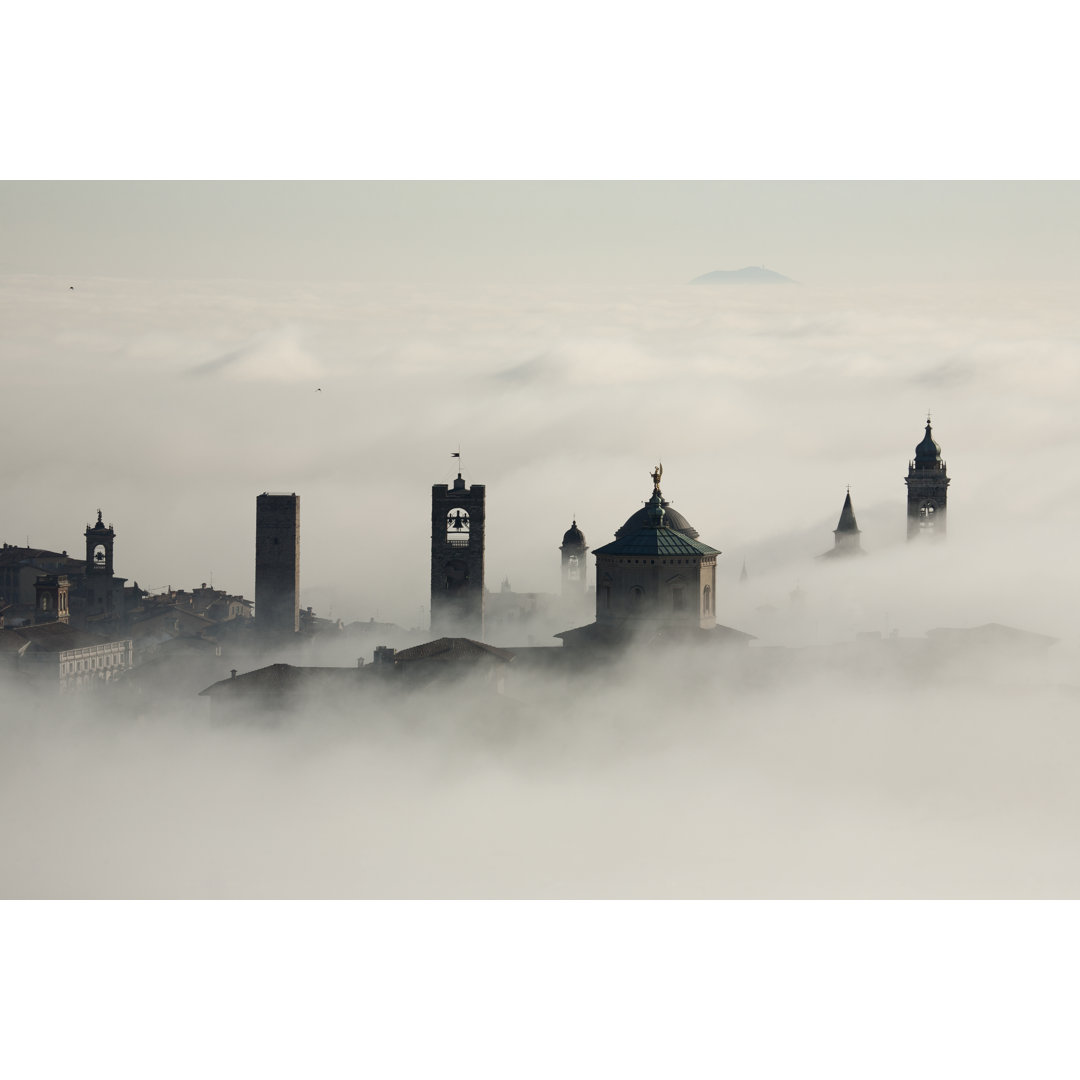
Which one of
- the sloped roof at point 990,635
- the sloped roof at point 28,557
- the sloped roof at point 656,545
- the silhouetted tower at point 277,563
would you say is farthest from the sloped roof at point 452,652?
the sloped roof at point 28,557

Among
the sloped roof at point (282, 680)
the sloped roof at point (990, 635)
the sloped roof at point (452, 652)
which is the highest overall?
the sloped roof at point (990, 635)

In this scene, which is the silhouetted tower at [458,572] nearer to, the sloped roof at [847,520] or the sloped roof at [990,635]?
the sloped roof at [847,520]

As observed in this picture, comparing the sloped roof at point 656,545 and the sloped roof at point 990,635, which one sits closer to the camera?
the sloped roof at point 990,635

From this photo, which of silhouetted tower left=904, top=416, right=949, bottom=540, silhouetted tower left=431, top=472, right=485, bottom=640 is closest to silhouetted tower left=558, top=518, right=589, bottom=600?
silhouetted tower left=431, top=472, right=485, bottom=640

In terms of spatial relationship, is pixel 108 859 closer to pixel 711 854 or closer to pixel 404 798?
pixel 404 798

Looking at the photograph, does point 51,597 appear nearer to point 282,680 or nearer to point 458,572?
point 458,572

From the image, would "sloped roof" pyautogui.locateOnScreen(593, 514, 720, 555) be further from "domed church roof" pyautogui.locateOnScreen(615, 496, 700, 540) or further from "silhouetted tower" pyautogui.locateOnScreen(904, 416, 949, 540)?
"silhouetted tower" pyautogui.locateOnScreen(904, 416, 949, 540)
